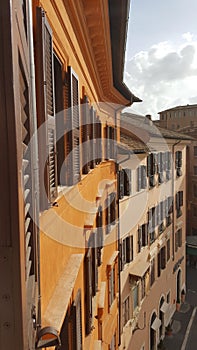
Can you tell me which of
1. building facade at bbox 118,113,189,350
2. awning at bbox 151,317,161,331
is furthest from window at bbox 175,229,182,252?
awning at bbox 151,317,161,331

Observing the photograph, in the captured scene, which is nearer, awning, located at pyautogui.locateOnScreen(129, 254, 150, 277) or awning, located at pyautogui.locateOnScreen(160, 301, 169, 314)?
awning, located at pyautogui.locateOnScreen(129, 254, 150, 277)

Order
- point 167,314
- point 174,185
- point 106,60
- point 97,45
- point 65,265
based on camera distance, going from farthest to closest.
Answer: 1. point 174,185
2. point 167,314
3. point 106,60
4. point 97,45
5. point 65,265

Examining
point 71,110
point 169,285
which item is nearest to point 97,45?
point 71,110

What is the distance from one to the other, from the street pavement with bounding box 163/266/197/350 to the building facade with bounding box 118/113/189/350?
0.50m

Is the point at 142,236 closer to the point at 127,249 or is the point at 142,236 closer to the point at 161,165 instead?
the point at 127,249

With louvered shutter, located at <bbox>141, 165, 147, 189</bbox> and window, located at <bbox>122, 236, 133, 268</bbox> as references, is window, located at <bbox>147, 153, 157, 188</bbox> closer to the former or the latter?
louvered shutter, located at <bbox>141, 165, 147, 189</bbox>

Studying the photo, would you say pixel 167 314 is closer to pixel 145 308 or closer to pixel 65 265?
pixel 145 308

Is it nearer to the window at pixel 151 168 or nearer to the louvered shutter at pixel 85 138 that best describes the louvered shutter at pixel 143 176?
the window at pixel 151 168

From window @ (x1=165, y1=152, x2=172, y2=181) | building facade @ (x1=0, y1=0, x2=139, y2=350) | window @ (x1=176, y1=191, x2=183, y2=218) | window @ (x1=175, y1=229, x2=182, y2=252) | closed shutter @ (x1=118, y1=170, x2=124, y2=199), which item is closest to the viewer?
building facade @ (x1=0, y1=0, x2=139, y2=350)

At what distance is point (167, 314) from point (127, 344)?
7.10m

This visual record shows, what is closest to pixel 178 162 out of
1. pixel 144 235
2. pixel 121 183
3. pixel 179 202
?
pixel 179 202

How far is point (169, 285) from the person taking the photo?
1844 cm

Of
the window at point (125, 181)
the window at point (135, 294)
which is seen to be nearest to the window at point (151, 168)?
the window at point (125, 181)

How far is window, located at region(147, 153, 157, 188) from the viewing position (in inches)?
572
